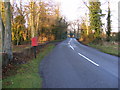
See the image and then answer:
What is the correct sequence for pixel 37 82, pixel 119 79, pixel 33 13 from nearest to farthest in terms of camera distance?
pixel 37 82, pixel 119 79, pixel 33 13

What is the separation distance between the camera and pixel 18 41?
3334 centimetres

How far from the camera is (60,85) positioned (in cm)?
644

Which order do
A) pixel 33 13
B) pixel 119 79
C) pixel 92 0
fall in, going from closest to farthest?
pixel 119 79 → pixel 33 13 → pixel 92 0

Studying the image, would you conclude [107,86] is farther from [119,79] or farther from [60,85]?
[60,85]

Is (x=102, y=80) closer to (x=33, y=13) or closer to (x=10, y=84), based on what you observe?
(x=10, y=84)

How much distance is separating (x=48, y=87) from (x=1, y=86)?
6.01 ft

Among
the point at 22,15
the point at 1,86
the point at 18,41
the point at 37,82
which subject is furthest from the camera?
the point at 18,41

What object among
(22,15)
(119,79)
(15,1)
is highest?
(15,1)

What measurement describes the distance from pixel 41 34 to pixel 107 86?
153ft

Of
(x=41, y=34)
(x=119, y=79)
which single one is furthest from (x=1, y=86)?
(x=41, y=34)

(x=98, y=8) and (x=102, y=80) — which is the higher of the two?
(x=98, y=8)

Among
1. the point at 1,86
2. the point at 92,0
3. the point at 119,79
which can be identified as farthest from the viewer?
the point at 92,0

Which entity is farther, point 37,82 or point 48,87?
point 37,82

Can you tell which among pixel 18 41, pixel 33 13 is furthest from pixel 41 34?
pixel 33 13
